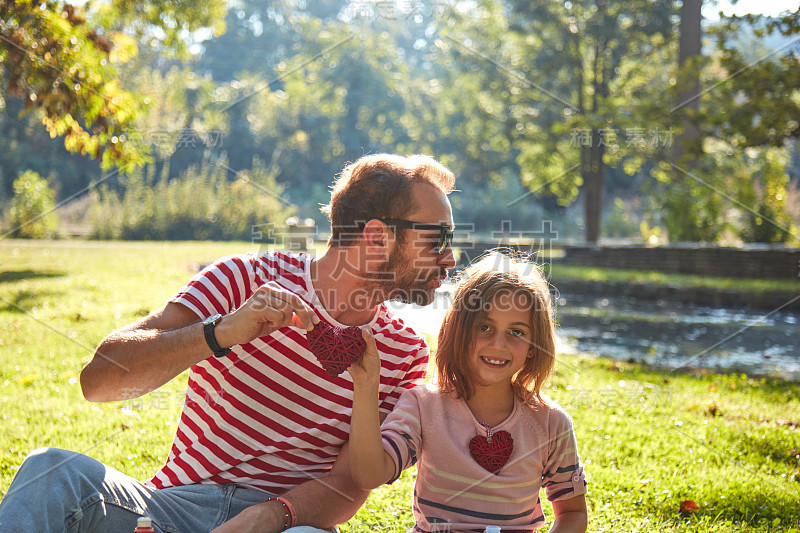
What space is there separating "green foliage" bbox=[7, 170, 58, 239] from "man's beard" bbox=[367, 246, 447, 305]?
16482mm

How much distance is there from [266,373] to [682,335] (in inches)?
293

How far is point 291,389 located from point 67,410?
2.80m

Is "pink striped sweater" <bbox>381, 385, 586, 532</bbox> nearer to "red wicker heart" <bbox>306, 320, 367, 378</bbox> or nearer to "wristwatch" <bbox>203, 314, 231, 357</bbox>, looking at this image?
"red wicker heart" <bbox>306, 320, 367, 378</bbox>

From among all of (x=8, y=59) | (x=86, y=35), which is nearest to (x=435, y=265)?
(x=8, y=59)

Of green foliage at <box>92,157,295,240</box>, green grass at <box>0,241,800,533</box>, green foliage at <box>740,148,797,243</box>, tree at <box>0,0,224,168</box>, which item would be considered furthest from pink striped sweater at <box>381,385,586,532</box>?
green foliage at <box>92,157,295,240</box>

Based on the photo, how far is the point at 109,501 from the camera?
1831 millimetres

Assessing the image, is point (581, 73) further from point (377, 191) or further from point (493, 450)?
point (493, 450)

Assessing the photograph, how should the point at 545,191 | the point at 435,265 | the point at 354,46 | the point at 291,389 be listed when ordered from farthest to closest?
the point at 354,46, the point at 545,191, the point at 435,265, the point at 291,389

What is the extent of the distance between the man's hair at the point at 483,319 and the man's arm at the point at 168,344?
1.93 feet

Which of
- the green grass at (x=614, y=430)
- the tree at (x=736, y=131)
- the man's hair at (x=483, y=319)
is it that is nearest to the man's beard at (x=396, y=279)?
the man's hair at (x=483, y=319)

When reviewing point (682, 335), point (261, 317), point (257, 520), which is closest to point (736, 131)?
point (682, 335)

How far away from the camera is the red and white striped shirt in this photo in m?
2.09

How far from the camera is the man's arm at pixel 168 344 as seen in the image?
1.86m

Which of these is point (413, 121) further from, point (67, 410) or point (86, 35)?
point (67, 410)
